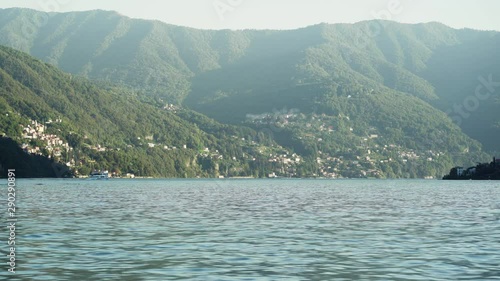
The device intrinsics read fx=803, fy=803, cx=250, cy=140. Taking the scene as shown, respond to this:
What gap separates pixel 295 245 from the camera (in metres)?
48.8

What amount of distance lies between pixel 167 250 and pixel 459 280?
1725 centimetres

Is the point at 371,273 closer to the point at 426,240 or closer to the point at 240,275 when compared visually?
the point at 240,275

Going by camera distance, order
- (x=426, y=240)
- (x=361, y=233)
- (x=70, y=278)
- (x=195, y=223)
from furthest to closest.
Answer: (x=195, y=223)
(x=361, y=233)
(x=426, y=240)
(x=70, y=278)

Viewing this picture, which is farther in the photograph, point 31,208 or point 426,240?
point 31,208

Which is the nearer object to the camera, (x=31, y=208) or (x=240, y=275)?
(x=240, y=275)

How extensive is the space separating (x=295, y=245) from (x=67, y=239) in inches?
567

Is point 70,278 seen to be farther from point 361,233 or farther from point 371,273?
point 361,233

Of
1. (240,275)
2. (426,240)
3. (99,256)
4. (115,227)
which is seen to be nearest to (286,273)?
(240,275)

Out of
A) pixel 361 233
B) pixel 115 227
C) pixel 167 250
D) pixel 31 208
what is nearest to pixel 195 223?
pixel 115 227

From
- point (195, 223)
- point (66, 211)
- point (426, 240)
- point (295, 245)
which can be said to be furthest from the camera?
point (66, 211)

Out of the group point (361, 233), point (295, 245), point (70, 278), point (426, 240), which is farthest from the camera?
point (361, 233)

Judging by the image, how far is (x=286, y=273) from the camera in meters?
37.5

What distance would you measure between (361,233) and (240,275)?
21.7m

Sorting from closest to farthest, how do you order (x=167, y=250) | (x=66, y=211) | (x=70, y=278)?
(x=70, y=278) → (x=167, y=250) → (x=66, y=211)
